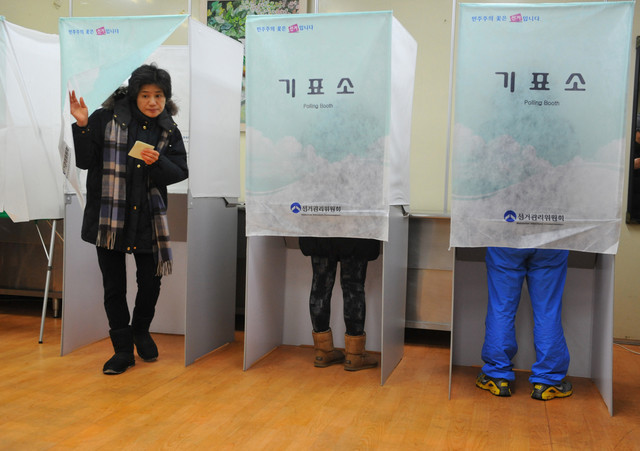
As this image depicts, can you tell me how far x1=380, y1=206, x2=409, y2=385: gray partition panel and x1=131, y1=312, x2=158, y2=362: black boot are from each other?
1.17 meters

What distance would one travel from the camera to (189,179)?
3049mm

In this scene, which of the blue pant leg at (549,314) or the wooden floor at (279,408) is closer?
the wooden floor at (279,408)

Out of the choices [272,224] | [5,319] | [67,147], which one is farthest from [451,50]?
[5,319]

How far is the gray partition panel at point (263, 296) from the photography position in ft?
10.3

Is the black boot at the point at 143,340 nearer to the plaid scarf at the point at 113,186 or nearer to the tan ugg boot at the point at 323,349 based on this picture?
the plaid scarf at the point at 113,186

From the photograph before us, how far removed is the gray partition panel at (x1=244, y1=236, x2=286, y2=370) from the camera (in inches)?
124

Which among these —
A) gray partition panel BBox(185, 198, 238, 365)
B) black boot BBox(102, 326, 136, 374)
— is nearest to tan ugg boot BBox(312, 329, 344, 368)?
gray partition panel BBox(185, 198, 238, 365)

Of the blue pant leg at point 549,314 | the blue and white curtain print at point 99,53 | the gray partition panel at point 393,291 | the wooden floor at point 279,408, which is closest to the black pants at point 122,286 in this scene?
the wooden floor at point 279,408

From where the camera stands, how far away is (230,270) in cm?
357

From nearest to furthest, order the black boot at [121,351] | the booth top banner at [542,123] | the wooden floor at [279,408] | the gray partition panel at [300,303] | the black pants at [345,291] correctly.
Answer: the wooden floor at [279,408], the booth top banner at [542,123], the black boot at [121,351], the black pants at [345,291], the gray partition panel at [300,303]

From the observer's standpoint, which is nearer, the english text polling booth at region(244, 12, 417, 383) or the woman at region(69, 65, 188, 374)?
the english text polling booth at region(244, 12, 417, 383)

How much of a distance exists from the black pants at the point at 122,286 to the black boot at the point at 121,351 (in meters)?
0.03

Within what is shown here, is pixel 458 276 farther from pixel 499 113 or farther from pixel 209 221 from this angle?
pixel 209 221

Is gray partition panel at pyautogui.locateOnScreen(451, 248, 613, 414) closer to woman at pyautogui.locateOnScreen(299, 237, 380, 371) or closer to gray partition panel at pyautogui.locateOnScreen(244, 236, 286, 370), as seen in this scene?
woman at pyautogui.locateOnScreen(299, 237, 380, 371)
